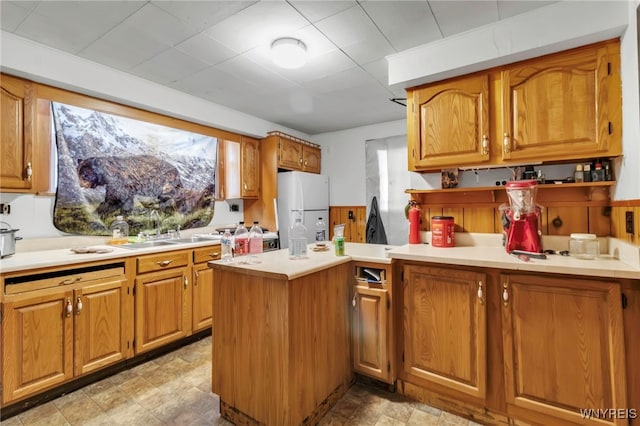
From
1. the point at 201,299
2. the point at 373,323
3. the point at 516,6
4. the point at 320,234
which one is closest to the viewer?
the point at 516,6

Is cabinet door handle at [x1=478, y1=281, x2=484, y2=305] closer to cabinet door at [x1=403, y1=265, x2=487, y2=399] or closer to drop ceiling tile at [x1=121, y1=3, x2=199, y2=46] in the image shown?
cabinet door at [x1=403, y1=265, x2=487, y2=399]

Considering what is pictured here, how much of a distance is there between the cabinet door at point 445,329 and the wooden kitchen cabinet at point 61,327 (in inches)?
82.8

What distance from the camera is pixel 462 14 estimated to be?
1846 mm

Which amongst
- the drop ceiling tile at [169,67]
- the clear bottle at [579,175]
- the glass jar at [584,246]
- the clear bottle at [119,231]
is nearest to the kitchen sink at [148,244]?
the clear bottle at [119,231]

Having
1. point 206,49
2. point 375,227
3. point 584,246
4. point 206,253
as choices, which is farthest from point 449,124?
point 206,253

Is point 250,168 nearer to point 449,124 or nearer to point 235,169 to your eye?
point 235,169

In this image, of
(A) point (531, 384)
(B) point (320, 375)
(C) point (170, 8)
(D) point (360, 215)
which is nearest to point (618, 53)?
(A) point (531, 384)

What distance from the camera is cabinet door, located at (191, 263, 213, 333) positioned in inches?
106

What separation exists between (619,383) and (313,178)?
352cm

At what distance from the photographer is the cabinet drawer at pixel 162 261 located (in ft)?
7.61

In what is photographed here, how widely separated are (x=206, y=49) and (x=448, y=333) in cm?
263

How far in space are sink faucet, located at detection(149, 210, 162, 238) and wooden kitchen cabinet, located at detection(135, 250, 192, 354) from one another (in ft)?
2.36

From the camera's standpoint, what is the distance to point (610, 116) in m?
1.62

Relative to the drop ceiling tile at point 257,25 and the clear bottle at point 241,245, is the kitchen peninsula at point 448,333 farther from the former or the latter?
the drop ceiling tile at point 257,25
